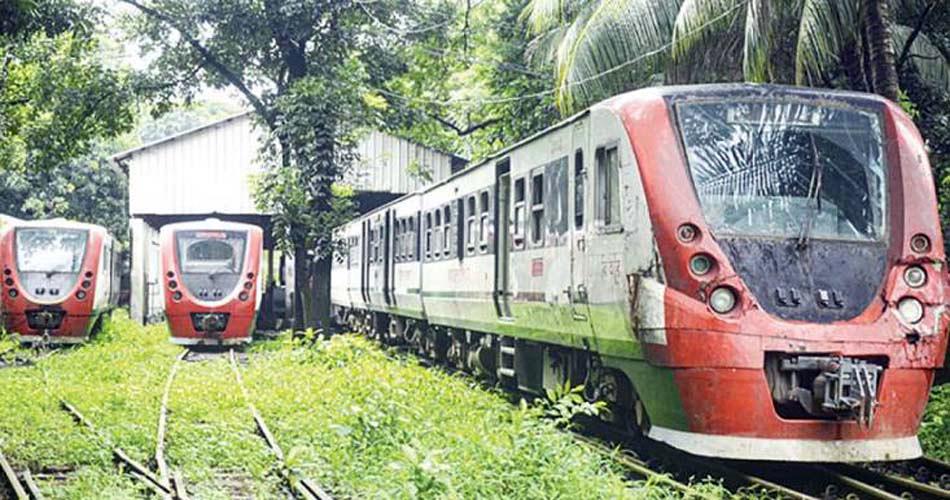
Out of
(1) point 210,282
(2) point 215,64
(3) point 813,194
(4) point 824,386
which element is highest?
(2) point 215,64

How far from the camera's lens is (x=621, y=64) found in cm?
1769

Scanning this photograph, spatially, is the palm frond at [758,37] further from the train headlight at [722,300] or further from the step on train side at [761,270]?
the train headlight at [722,300]

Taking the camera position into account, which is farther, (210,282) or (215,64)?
(215,64)

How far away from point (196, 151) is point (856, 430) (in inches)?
1028

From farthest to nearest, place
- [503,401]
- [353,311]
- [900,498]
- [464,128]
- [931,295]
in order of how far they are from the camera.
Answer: [464,128], [353,311], [503,401], [931,295], [900,498]

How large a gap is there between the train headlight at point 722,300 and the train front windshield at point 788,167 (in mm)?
488

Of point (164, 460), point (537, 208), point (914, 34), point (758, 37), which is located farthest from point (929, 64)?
point (164, 460)

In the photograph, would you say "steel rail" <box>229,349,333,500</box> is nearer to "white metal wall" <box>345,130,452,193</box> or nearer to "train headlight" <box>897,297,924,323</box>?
"train headlight" <box>897,297,924,323</box>

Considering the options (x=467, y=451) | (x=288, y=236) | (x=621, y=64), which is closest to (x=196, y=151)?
(x=288, y=236)

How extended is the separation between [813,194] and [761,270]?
783 mm

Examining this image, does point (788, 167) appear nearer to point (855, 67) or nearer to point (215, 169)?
point (855, 67)

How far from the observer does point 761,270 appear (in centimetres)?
889

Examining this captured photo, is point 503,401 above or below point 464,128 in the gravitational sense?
below

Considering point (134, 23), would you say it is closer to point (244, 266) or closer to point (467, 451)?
point (244, 266)
